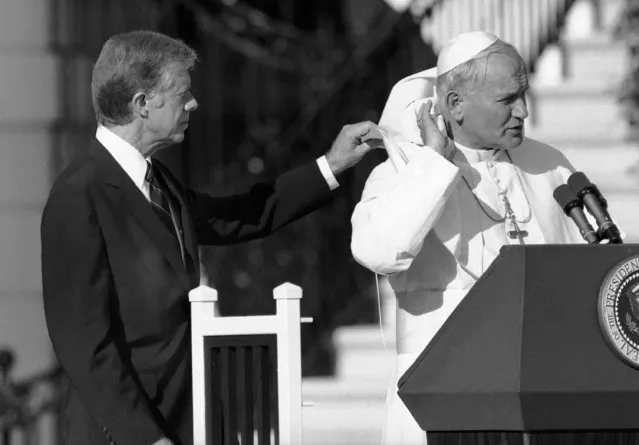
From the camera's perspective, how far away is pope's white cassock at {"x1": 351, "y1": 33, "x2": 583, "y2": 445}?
137 inches

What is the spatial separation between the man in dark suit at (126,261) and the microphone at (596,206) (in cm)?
80

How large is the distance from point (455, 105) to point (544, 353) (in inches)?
33.2

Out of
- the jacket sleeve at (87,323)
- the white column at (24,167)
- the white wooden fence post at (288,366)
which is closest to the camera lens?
the jacket sleeve at (87,323)

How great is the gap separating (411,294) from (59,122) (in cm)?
445

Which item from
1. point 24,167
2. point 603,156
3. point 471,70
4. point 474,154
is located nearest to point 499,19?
point 603,156

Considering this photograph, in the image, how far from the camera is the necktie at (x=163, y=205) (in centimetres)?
356

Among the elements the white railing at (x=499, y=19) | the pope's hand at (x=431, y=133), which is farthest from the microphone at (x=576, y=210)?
the white railing at (x=499, y=19)

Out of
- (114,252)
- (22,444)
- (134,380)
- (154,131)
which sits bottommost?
(22,444)

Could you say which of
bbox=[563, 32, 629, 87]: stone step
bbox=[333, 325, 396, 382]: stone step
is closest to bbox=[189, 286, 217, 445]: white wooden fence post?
bbox=[333, 325, 396, 382]: stone step

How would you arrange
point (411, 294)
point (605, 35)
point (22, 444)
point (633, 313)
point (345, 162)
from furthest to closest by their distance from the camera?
point (605, 35), point (22, 444), point (345, 162), point (411, 294), point (633, 313)

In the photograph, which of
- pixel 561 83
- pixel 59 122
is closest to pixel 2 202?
pixel 59 122

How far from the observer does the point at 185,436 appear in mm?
3541

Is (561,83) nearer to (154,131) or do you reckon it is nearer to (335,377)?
(335,377)

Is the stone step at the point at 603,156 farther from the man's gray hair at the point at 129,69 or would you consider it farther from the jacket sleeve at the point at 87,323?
the jacket sleeve at the point at 87,323
